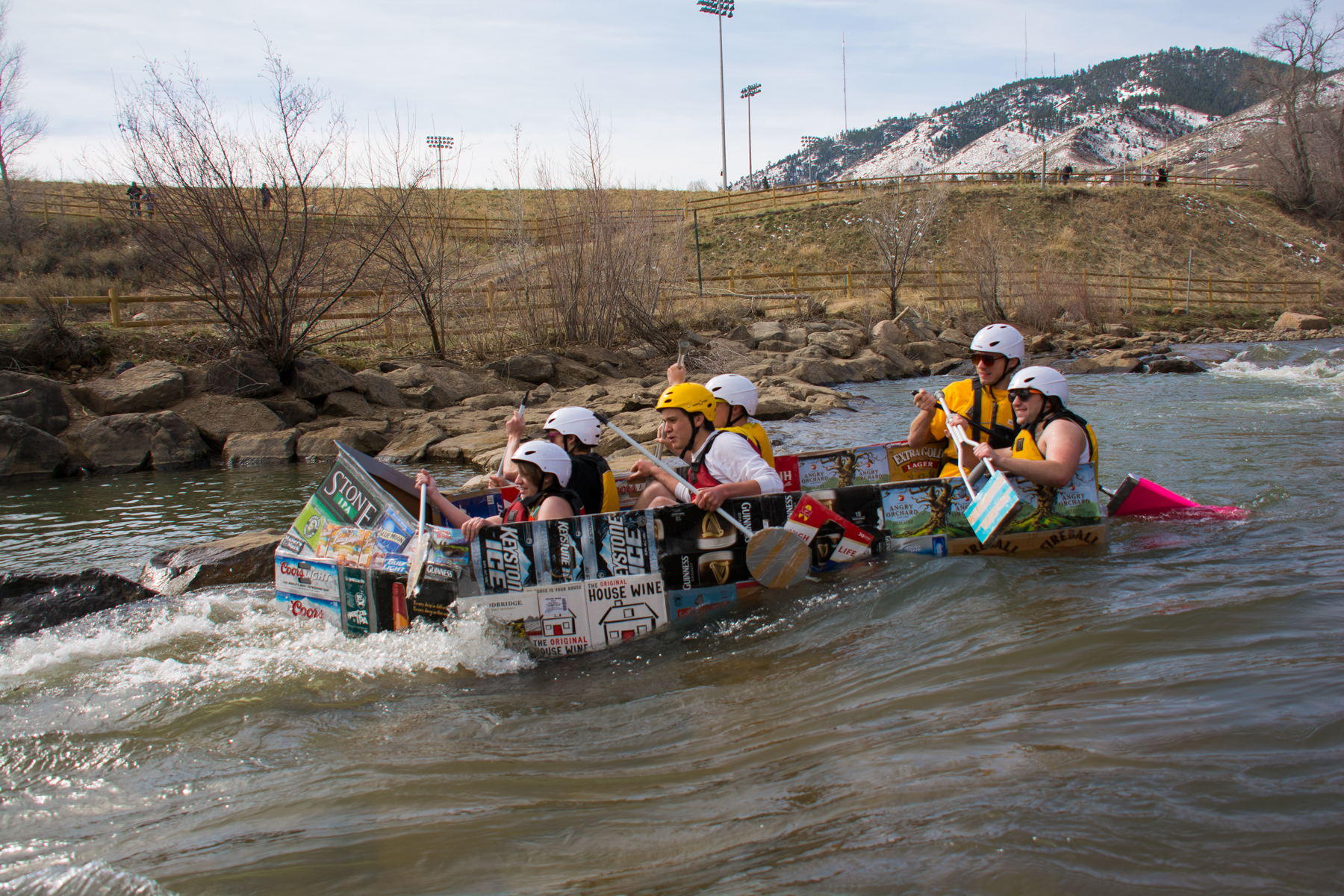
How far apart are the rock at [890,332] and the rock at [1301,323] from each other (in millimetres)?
15923

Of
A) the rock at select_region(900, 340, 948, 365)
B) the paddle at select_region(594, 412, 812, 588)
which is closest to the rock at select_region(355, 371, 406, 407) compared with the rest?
the paddle at select_region(594, 412, 812, 588)

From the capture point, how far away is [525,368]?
20.0m

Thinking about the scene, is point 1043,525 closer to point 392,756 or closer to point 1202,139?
point 392,756

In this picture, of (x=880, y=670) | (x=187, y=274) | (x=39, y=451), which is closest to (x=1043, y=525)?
(x=880, y=670)

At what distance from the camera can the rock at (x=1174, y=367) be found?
71.9 ft

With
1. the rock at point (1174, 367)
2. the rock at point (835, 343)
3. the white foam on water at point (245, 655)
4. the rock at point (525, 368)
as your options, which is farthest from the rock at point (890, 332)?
the white foam on water at point (245, 655)

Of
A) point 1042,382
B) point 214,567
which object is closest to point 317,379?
point 214,567

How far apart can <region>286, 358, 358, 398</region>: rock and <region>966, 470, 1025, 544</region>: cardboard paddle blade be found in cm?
1406

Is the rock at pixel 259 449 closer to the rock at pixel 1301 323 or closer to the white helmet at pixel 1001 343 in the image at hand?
the white helmet at pixel 1001 343

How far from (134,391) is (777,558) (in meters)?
14.1

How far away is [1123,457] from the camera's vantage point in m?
11.0

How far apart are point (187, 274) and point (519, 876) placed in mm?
16738

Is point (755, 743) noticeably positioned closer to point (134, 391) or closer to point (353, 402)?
point (353, 402)

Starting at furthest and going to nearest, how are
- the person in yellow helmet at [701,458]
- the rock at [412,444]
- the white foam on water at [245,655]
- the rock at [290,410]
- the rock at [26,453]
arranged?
the rock at [290,410], the rock at [412,444], the rock at [26,453], the person in yellow helmet at [701,458], the white foam on water at [245,655]
